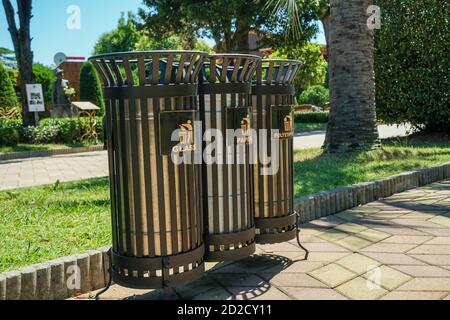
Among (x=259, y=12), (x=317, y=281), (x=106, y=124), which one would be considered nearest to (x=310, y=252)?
(x=317, y=281)

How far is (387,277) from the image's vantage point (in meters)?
3.28

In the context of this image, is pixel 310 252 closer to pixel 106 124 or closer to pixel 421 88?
pixel 106 124

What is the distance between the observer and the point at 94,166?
1075 cm

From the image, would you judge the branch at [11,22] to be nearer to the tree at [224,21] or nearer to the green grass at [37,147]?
the green grass at [37,147]

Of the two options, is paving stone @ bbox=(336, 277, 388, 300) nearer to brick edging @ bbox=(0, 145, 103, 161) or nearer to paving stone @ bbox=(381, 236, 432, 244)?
paving stone @ bbox=(381, 236, 432, 244)

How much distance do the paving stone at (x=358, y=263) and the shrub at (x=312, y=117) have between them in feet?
65.9

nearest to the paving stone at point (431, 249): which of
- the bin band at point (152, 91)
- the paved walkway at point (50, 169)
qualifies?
the bin band at point (152, 91)

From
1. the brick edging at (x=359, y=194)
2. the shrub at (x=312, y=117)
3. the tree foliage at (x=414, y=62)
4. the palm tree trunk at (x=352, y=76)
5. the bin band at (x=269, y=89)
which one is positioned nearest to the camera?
the bin band at (x=269, y=89)

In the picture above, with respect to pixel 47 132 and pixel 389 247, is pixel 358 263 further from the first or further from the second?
pixel 47 132

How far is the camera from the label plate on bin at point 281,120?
137 inches

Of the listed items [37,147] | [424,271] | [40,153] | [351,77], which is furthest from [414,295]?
[37,147]

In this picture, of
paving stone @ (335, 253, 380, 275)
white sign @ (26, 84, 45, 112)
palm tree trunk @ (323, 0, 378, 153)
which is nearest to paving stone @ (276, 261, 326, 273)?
paving stone @ (335, 253, 380, 275)

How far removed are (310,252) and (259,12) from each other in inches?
730

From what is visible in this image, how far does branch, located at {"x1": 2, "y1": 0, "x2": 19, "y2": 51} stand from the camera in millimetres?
15039
